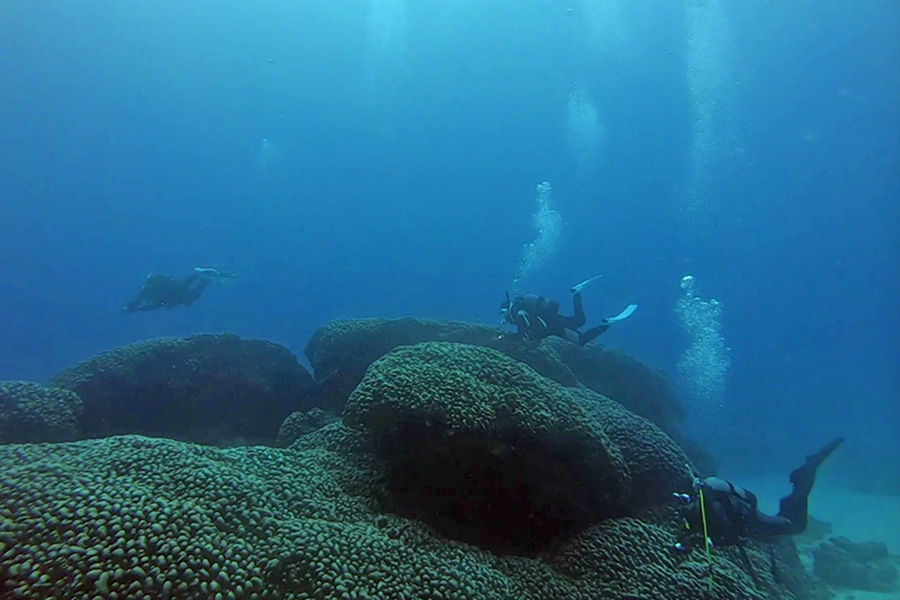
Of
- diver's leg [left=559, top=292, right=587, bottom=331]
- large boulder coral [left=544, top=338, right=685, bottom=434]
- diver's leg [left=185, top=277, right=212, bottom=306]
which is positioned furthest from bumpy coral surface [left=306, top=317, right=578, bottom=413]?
diver's leg [left=185, top=277, right=212, bottom=306]

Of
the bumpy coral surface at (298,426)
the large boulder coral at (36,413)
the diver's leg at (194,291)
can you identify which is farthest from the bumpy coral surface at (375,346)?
the diver's leg at (194,291)

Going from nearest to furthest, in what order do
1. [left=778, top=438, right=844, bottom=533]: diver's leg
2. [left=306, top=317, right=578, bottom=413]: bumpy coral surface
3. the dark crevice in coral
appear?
the dark crevice in coral, [left=778, top=438, right=844, bottom=533]: diver's leg, [left=306, top=317, right=578, bottom=413]: bumpy coral surface

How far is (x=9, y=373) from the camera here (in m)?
47.9

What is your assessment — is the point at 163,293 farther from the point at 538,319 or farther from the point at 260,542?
the point at 260,542

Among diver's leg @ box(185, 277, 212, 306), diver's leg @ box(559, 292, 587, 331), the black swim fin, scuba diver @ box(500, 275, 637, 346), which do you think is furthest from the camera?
diver's leg @ box(185, 277, 212, 306)

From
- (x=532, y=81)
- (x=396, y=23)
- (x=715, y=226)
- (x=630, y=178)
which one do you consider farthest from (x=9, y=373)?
(x=715, y=226)


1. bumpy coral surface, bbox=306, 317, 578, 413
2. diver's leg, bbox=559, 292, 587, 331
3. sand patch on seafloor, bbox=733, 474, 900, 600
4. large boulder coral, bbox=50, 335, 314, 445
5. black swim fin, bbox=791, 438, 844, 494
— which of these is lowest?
large boulder coral, bbox=50, 335, 314, 445

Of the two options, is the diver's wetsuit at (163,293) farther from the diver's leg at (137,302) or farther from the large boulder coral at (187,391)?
the large boulder coral at (187,391)

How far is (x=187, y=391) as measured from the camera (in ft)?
35.3

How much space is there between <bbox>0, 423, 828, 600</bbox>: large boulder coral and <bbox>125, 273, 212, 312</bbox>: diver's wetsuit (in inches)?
476

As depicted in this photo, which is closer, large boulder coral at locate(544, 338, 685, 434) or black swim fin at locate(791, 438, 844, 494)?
black swim fin at locate(791, 438, 844, 494)

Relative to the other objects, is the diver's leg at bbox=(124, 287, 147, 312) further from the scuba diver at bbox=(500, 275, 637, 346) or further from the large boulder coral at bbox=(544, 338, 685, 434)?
the large boulder coral at bbox=(544, 338, 685, 434)

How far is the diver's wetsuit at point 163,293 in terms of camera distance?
16406mm

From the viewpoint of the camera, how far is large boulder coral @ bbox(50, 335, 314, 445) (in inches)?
400
